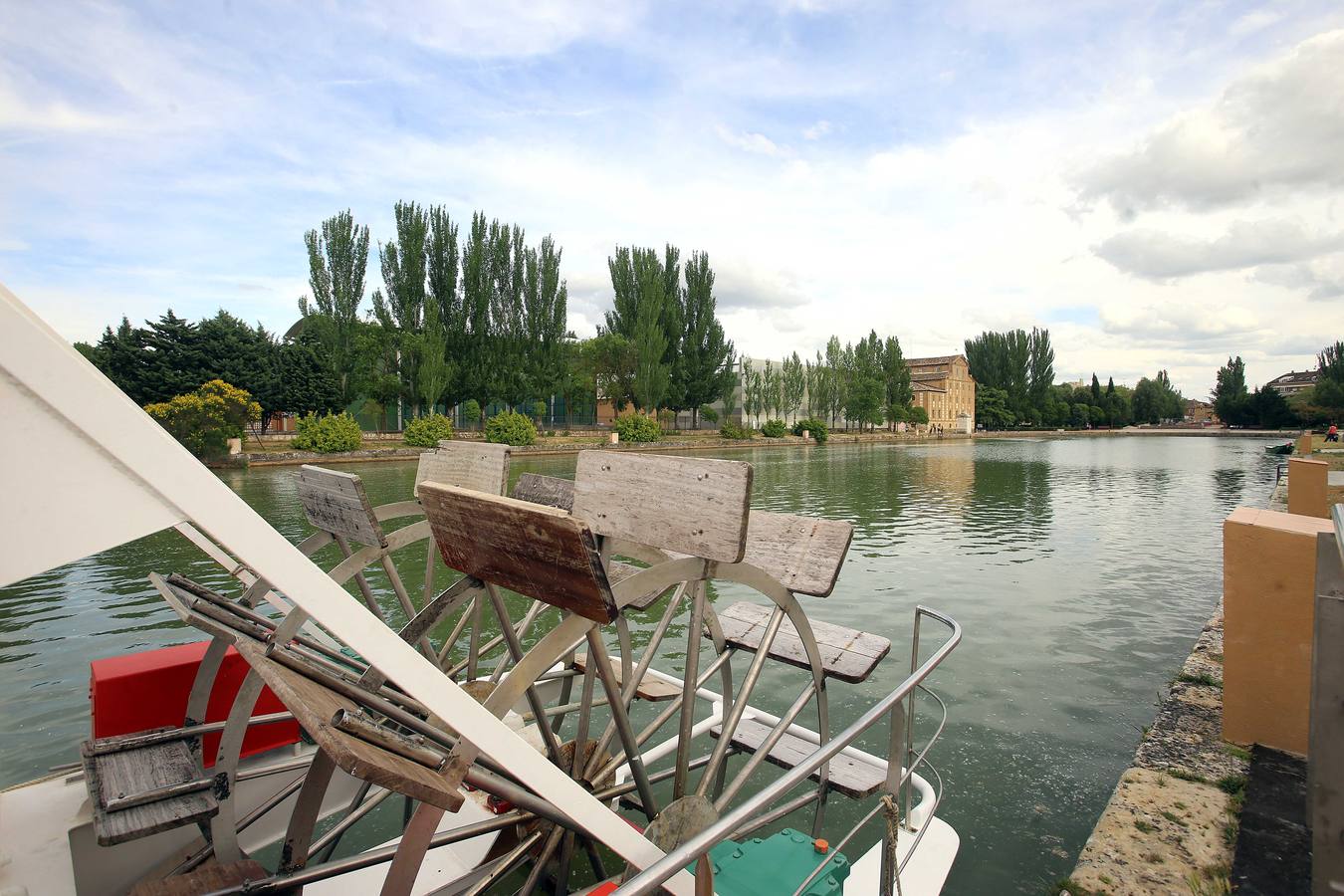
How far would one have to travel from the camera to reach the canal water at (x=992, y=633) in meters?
4.26

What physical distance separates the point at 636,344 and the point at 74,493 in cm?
4374

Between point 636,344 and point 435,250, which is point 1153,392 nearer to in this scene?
point 636,344

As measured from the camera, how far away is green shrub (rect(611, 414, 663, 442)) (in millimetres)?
40987

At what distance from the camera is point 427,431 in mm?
32938

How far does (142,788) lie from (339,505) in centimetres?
180

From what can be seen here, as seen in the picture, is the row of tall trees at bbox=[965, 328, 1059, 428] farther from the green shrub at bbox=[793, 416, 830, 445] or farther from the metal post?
the metal post

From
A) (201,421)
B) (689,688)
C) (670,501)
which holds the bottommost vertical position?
(689,688)

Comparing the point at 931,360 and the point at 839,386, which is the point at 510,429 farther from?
the point at 931,360

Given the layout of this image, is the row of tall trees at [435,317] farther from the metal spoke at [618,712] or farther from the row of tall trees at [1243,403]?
the row of tall trees at [1243,403]

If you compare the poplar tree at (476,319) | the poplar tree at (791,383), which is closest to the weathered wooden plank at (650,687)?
the poplar tree at (476,319)

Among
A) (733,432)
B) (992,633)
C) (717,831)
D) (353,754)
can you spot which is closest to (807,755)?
A: (717,831)

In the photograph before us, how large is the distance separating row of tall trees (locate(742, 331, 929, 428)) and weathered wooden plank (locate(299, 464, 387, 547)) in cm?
5175

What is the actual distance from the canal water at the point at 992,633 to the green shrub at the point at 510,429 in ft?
59.2

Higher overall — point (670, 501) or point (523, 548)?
point (670, 501)
